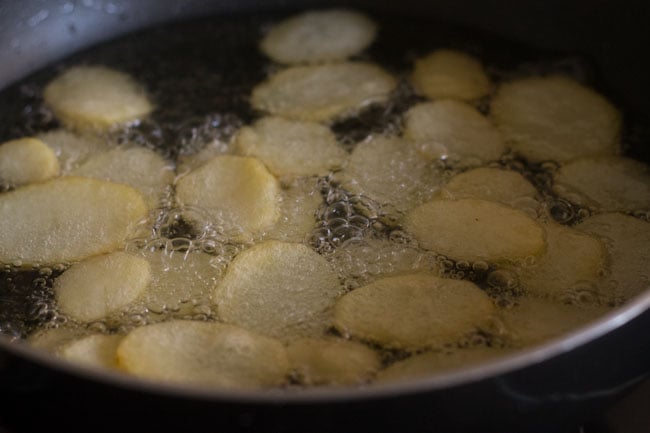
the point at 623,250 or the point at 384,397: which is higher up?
the point at 384,397

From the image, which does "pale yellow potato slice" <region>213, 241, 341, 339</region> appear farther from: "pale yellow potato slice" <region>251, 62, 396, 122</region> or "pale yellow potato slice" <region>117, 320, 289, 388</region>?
"pale yellow potato slice" <region>251, 62, 396, 122</region>

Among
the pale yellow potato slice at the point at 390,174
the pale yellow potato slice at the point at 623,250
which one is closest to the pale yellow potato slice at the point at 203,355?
the pale yellow potato slice at the point at 390,174

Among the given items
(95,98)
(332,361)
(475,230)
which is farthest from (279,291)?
(95,98)

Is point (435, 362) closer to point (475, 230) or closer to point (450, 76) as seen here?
point (475, 230)

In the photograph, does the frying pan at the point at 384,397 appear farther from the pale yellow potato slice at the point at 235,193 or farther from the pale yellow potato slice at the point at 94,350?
the pale yellow potato slice at the point at 235,193

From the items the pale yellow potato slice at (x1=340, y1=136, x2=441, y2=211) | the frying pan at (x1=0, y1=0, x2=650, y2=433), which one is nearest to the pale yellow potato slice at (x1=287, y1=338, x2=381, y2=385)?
the frying pan at (x1=0, y1=0, x2=650, y2=433)

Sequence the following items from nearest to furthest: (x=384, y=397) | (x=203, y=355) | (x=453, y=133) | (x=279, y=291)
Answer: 1. (x=384, y=397)
2. (x=203, y=355)
3. (x=279, y=291)
4. (x=453, y=133)
